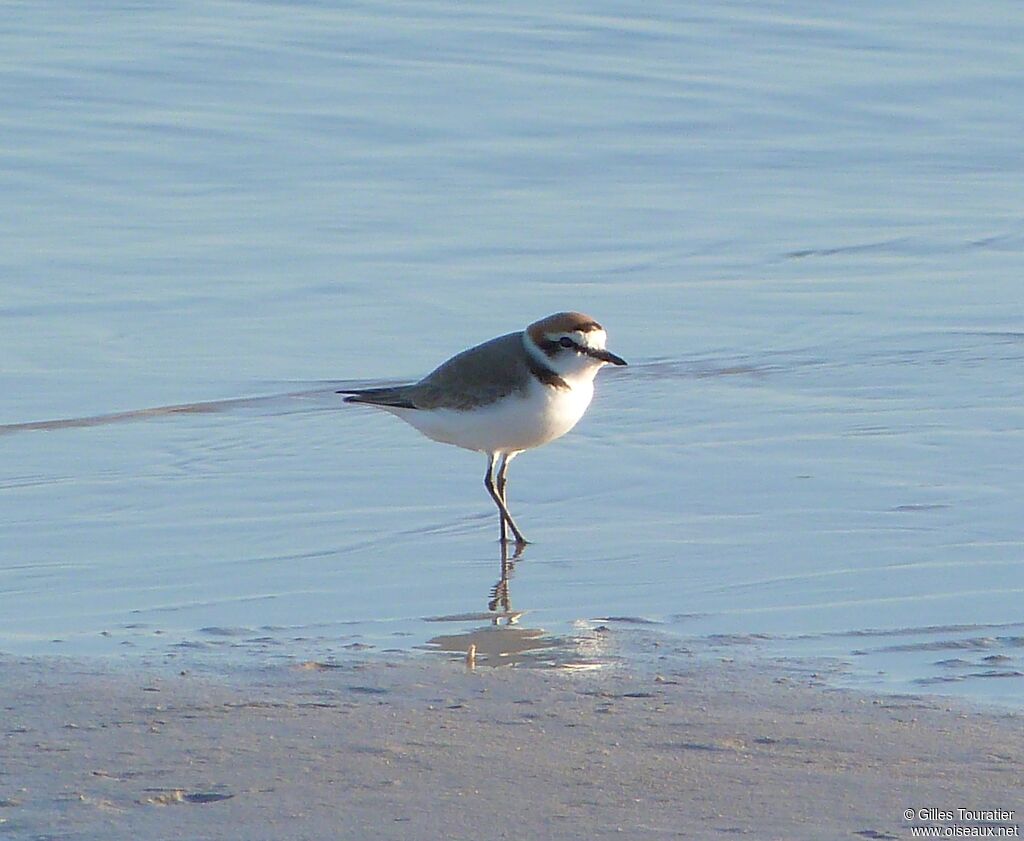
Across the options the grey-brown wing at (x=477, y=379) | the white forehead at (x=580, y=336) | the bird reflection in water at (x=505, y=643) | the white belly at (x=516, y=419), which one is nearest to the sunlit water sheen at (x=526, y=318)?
the bird reflection in water at (x=505, y=643)

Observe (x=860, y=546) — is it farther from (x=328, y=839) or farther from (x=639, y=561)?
(x=328, y=839)

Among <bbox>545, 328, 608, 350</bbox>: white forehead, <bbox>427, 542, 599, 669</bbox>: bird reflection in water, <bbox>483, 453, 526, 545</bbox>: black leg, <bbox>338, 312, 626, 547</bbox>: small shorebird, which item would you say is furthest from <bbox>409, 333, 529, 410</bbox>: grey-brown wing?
<bbox>427, 542, 599, 669</bbox>: bird reflection in water

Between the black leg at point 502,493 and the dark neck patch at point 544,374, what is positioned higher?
the dark neck patch at point 544,374

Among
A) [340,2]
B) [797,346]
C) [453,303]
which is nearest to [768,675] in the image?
[797,346]

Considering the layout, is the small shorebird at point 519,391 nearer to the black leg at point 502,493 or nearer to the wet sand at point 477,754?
the black leg at point 502,493

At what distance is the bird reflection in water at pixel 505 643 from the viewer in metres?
4.56

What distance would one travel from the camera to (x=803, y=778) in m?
3.59

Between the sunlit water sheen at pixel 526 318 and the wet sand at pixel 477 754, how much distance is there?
0.33m

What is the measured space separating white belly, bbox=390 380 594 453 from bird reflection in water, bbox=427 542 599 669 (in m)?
0.91

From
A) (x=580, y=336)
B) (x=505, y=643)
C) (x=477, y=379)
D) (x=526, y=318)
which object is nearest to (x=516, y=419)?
(x=477, y=379)

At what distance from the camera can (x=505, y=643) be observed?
4.78 m

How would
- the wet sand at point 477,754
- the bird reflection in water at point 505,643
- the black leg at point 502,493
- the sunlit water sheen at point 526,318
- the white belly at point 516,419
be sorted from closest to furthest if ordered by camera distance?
the wet sand at point 477,754 < the bird reflection in water at point 505,643 < the sunlit water sheen at point 526,318 < the black leg at point 502,493 < the white belly at point 516,419

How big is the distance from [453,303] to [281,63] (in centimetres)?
647

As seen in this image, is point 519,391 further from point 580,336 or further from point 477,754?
point 477,754
